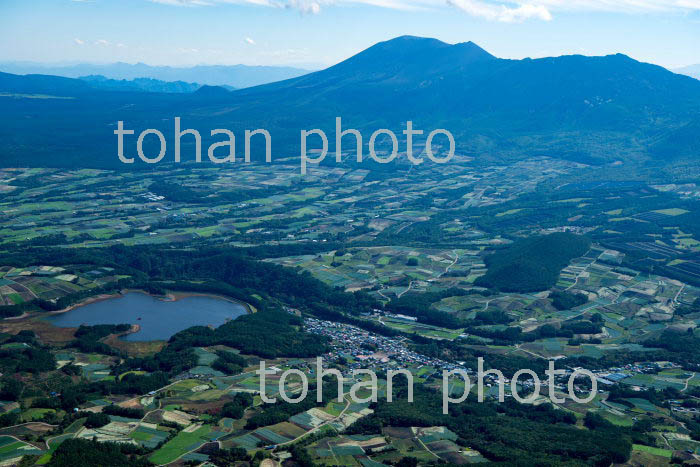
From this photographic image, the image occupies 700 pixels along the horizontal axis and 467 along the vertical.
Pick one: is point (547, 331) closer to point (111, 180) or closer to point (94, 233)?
point (94, 233)

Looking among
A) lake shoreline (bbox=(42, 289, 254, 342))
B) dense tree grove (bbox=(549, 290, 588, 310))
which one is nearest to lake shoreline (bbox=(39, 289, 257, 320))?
lake shoreline (bbox=(42, 289, 254, 342))

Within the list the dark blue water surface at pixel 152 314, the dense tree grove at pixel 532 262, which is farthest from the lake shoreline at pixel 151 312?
the dense tree grove at pixel 532 262

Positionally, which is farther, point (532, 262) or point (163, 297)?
point (532, 262)

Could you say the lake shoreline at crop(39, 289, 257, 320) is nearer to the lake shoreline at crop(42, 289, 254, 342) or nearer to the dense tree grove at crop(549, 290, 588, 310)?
the lake shoreline at crop(42, 289, 254, 342)

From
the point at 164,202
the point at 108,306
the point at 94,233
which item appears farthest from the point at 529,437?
the point at 164,202

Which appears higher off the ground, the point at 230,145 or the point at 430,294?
the point at 230,145

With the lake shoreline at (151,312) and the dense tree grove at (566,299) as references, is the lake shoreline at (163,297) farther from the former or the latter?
the dense tree grove at (566,299)

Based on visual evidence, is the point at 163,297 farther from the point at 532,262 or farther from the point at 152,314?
the point at 532,262

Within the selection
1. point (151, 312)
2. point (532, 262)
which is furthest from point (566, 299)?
point (151, 312)
